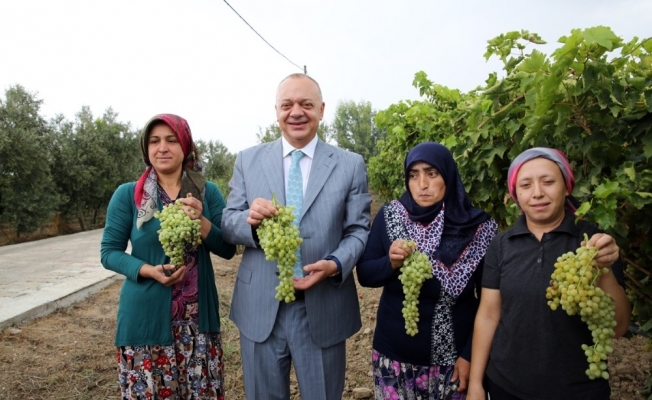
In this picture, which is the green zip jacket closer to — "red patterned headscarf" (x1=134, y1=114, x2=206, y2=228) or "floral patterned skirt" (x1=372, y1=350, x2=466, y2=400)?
"red patterned headscarf" (x1=134, y1=114, x2=206, y2=228)

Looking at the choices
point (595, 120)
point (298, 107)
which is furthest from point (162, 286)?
point (595, 120)

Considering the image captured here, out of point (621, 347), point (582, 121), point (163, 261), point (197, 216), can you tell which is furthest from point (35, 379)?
point (621, 347)

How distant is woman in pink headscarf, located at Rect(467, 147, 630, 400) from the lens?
6.17 feet

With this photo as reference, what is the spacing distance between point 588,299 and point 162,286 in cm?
203

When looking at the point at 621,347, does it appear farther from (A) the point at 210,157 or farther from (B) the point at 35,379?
(A) the point at 210,157

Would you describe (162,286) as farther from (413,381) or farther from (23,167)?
(23,167)

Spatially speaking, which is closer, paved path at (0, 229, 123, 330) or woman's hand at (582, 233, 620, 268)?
woman's hand at (582, 233, 620, 268)

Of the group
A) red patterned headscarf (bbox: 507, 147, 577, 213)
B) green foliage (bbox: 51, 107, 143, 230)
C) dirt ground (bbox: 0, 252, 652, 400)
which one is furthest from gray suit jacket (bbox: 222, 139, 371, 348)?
green foliage (bbox: 51, 107, 143, 230)

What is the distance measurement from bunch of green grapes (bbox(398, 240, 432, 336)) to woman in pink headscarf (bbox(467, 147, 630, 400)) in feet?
0.93

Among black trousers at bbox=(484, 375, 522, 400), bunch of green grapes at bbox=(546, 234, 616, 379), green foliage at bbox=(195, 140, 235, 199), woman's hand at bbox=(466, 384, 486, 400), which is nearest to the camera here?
bunch of green grapes at bbox=(546, 234, 616, 379)

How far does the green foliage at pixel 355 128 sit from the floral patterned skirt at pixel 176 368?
1275 inches

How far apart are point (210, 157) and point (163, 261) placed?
31836 mm

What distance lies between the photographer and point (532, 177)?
1955 millimetres

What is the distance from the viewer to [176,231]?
7.73 feet
